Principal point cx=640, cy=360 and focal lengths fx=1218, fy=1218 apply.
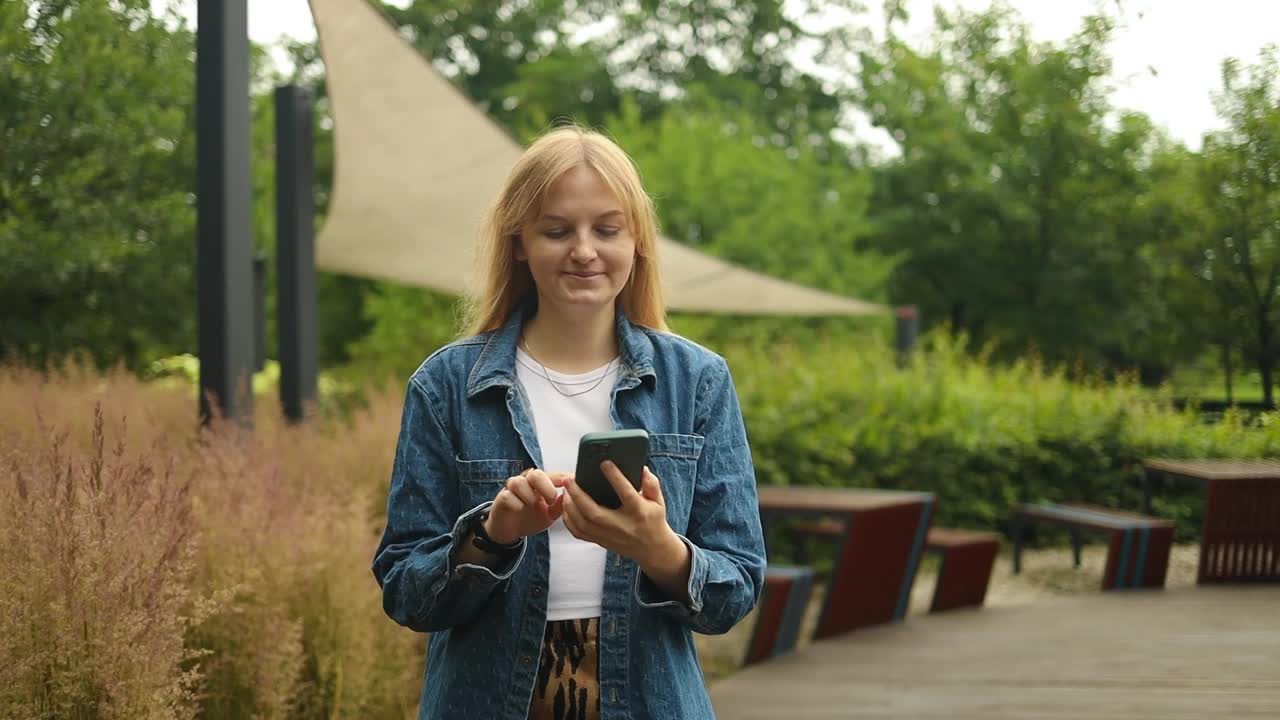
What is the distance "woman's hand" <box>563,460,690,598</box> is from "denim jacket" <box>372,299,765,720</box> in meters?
0.08

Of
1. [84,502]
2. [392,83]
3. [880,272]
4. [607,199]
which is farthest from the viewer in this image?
[880,272]

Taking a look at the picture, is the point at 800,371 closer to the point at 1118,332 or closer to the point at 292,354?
the point at 1118,332

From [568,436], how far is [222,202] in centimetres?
272

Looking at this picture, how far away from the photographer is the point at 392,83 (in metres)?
6.20

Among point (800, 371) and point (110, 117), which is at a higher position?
point (110, 117)

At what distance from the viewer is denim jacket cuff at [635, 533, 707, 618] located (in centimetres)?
139

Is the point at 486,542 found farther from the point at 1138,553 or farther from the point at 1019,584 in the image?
the point at 1019,584

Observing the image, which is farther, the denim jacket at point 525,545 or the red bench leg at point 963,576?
the red bench leg at point 963,576

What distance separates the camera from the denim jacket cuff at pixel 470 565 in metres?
1.37

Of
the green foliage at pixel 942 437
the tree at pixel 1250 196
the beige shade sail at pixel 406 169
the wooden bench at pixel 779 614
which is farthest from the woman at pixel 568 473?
the green foliage at pixel 942 437

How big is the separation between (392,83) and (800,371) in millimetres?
3109

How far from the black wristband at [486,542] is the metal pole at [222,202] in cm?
266

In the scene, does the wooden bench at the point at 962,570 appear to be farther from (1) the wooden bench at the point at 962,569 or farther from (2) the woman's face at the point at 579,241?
(2) the woman's face at the point at 579,241

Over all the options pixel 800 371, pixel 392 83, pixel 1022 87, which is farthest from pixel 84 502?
pixel 1022 87
